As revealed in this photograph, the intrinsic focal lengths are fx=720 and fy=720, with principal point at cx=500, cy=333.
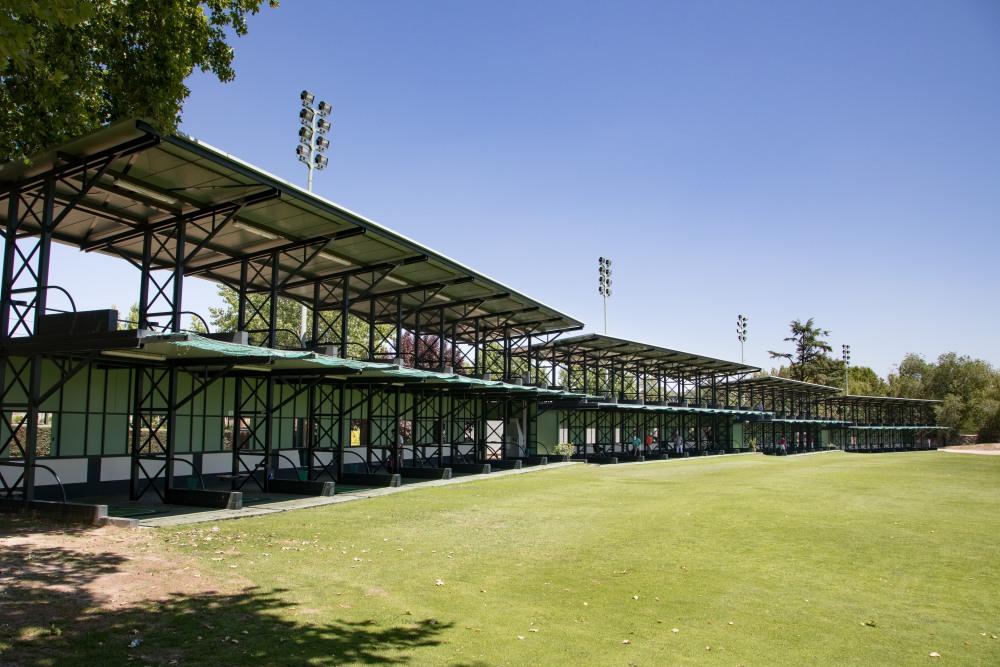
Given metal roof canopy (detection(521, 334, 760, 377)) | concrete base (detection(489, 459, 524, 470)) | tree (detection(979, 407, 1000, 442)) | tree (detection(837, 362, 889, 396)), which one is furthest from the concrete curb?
tree (detection(837, 362, 889, 396))

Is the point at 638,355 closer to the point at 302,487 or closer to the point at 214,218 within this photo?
the point at 302,487

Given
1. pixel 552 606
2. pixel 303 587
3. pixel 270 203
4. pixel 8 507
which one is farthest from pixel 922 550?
pixel 8 507

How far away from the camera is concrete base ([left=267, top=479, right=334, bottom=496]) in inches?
757

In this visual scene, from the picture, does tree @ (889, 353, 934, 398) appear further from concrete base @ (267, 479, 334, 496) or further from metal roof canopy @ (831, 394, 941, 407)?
concrete base @ (267, 479, 334, 496)

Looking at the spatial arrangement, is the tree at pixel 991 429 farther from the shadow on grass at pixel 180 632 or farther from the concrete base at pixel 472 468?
the shadow on grass at pixel 180 632

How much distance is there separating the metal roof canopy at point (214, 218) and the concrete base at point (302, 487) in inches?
226

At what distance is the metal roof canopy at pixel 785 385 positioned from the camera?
5773 centimetres

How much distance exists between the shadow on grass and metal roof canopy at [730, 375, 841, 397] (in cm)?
5244

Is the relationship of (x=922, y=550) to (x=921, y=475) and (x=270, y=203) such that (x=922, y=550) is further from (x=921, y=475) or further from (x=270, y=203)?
(x=921, y=475)

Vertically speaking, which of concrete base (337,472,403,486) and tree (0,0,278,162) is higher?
tree (0,0,278,162)

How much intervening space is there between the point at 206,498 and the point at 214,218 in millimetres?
6323

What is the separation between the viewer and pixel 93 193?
52.6ft

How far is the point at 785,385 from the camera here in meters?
62.7

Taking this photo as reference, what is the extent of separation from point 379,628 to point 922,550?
948cm
